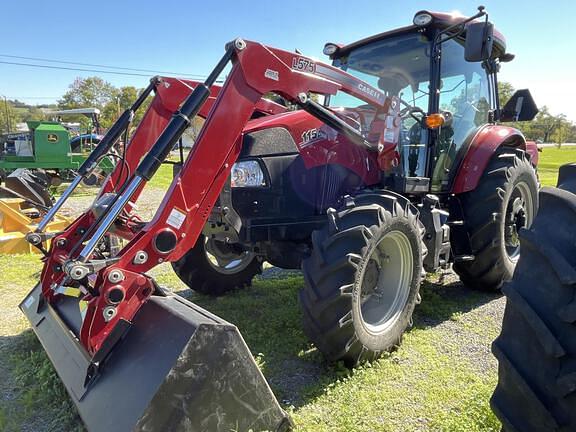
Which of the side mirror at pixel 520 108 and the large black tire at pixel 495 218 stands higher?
the side mirror at pixel 520 108

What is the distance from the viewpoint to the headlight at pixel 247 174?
3.38 metres

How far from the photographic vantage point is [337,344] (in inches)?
112

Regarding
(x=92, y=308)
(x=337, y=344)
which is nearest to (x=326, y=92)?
(x=337, y=344)

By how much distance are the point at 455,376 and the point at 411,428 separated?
704 millimetres

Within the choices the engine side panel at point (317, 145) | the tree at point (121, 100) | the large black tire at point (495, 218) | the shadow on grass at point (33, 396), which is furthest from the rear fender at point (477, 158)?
the tree at point (121, 100)

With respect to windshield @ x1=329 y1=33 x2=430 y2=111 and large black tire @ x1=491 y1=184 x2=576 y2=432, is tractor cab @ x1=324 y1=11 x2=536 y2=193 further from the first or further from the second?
large black tire @ x1=491 y1=184 x2=576 y2=432

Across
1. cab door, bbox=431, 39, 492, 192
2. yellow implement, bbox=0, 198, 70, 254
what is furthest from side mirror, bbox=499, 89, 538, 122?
yellow implement, bbox=0, 198, 70, 254

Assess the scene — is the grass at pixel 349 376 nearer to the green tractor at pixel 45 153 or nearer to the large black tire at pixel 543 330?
the large black tire at pixel 543 330

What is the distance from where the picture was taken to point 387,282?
3455 mm

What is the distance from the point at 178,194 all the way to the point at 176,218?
0.45ft

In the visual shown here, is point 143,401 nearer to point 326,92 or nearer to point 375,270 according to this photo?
point 375,270

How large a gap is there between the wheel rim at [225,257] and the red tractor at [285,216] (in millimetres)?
24

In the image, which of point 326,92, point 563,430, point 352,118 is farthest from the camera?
point 352,118

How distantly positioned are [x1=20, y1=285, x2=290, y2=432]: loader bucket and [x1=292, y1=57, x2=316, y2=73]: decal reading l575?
5.45ft
